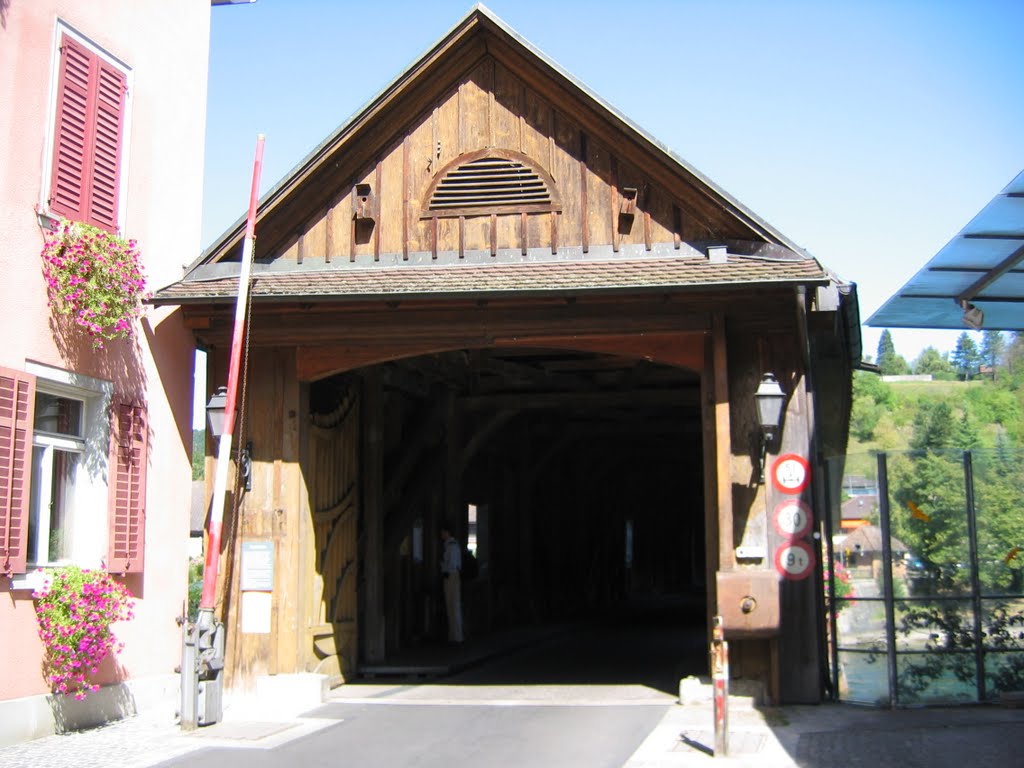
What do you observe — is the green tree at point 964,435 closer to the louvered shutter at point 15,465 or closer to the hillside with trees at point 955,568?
the hillside with trees at point 955,568

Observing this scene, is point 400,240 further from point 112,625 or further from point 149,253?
point 112,625

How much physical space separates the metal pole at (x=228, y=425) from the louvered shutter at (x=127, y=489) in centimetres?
74

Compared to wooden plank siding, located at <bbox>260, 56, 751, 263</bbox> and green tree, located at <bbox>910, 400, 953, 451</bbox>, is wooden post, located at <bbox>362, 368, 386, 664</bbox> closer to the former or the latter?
wooden plank siding, located at <bbox>260, 56, 751, 263</bbox>

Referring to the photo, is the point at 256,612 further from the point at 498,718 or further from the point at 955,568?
the point at 955,568

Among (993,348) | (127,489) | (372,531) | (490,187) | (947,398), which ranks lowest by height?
(372,531)

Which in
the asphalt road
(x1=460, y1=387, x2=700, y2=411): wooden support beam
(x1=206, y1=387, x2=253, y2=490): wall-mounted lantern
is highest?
(x1=460, y1=387, x2=700, y2=411): wooden support beam

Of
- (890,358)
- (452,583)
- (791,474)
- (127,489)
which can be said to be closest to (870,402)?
(890,358)

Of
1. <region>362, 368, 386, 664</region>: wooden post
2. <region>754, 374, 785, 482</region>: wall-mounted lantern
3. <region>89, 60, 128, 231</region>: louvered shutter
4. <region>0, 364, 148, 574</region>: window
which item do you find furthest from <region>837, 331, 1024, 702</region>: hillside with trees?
<region>89, 60, 128, 231</region>: louvered shutter

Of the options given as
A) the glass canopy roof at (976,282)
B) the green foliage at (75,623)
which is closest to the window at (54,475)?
the green foliage at (75,623)

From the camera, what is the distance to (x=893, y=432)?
13075 cm

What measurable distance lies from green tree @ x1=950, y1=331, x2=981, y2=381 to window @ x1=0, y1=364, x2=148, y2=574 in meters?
149

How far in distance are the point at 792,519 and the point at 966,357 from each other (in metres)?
163

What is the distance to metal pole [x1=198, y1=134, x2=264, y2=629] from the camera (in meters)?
10.1

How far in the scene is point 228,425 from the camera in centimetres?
1066
